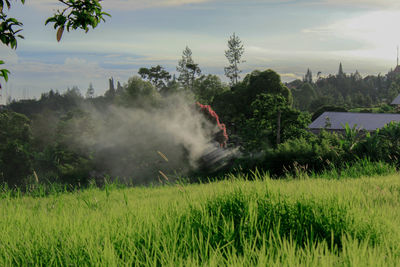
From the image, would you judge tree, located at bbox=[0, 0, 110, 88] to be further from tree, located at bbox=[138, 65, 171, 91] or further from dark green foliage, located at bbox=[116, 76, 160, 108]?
tree, located at bbox=[138, 65, 171, 91]

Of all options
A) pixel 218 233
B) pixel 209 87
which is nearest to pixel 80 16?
pixel 218 233

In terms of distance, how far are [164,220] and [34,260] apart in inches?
55.9

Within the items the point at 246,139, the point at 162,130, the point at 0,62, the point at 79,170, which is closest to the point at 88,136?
the point at 79,170

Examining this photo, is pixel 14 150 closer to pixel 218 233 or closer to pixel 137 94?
pixel 137 94

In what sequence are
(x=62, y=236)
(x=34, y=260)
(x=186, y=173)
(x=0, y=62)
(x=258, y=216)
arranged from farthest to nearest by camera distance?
(x=186, y=173) → (x=0, y=62) → (x=258, y=216) → (x=62, y=236) → (x=34, y=260)

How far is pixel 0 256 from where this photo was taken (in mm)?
3689

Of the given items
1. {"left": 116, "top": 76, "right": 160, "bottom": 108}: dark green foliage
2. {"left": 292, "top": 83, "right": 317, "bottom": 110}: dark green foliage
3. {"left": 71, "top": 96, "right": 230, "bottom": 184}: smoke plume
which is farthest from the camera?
{"left": 292, "top": 83, "right": 317, "bottom": 110}: dark green foliage

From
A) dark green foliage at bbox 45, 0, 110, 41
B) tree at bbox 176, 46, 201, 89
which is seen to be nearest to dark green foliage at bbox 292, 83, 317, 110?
tree at bbox 176, 46, 201, 89

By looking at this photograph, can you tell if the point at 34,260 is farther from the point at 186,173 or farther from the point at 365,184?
the point at 186,173

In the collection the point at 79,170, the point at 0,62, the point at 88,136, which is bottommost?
the point at 79,170

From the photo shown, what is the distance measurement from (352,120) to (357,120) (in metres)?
0.46

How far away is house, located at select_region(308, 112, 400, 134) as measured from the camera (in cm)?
3350

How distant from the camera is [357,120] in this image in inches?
1387

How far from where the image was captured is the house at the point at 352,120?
110ft
